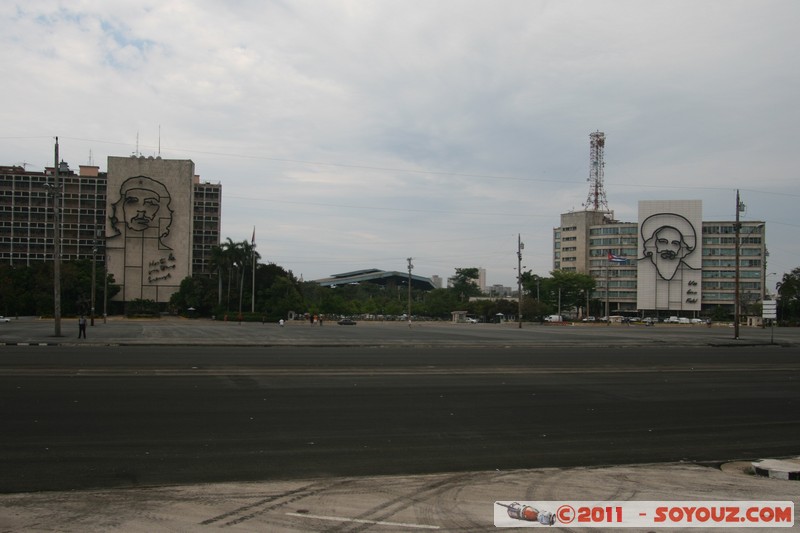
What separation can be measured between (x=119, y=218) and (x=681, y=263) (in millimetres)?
114677

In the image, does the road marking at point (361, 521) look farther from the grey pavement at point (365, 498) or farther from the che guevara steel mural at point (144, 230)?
the che guevara steel mural at point (144, 230)

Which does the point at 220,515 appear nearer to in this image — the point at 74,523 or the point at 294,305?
the point at 74,523

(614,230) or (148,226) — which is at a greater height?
(614,230)

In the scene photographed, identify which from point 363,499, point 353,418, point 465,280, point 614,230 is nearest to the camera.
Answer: point 363,499

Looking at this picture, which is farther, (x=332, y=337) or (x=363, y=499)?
(x=332, y=337)

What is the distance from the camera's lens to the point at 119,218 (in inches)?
4646

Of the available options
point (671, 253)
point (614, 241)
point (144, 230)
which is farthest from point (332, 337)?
point (614, 241)

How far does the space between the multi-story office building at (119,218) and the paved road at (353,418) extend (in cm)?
9679

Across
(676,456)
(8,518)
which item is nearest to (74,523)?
(8,518)

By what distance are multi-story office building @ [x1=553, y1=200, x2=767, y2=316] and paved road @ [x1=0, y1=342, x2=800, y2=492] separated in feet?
393

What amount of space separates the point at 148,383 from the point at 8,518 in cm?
1153

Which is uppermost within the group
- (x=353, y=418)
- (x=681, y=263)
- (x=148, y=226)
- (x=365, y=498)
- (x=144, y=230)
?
(x=148, y=226)

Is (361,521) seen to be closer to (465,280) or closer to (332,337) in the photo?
(332,337)

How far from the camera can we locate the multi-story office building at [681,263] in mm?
142500
